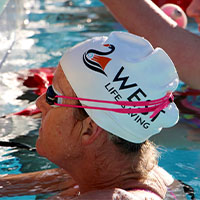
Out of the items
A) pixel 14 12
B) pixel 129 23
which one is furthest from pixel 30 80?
pixel 14 12

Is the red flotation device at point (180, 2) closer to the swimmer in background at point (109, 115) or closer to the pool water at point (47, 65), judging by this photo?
the pool water at point (47, 65)

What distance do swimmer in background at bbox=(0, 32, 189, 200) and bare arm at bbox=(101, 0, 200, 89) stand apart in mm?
1566

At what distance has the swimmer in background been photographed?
Result: 248 cm

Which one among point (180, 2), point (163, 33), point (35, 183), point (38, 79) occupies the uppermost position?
point (163, 33)

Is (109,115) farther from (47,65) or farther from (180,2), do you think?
(180,2)

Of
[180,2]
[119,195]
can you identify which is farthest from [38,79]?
[180,2]

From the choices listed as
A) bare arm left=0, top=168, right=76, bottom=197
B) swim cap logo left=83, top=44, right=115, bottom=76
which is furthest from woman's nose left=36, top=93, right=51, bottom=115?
bare arm left=0, top=168, right=76, bottom=197

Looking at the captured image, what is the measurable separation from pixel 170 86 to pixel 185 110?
8.07ft

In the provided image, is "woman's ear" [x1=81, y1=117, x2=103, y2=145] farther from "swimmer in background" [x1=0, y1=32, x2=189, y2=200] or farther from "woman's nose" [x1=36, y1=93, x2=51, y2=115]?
"woman's nose" [x1=36, y1=93, x2=51, y2=115]

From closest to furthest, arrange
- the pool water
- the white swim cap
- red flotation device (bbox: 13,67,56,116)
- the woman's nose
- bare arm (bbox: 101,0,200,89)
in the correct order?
the white swim cap → the woman's nose → the pool water → bare arm (bbox: 101,0,200,89) → red flotation device (bbox: 13,67,56,116)

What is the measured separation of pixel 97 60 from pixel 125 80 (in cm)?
19

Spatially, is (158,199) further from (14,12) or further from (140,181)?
(14,12)

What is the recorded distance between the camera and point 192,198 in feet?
10.5

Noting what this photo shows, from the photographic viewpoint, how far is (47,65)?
6.23 metres
